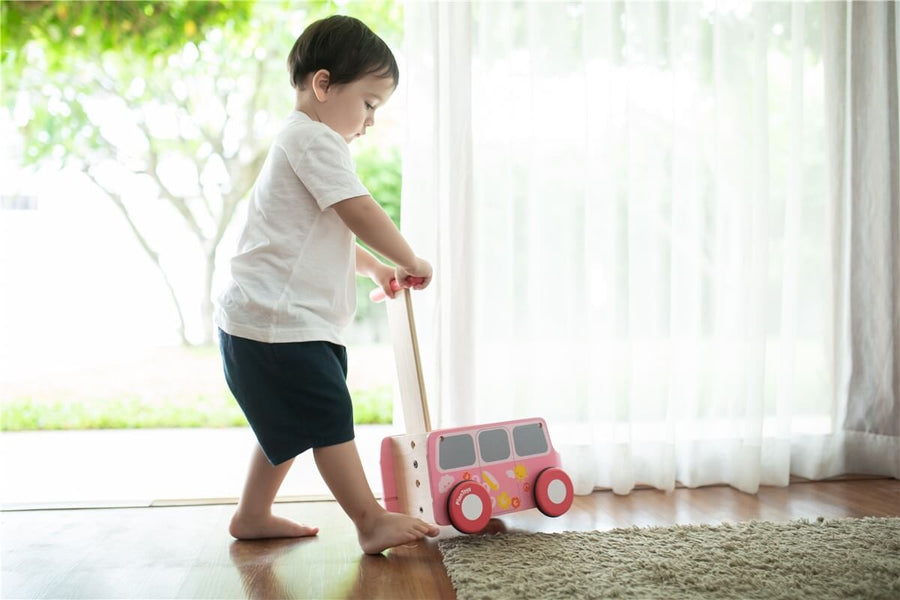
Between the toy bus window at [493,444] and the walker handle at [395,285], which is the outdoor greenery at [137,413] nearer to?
the walker handle at [395,285]

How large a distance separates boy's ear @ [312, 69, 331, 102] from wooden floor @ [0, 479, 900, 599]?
773 mm

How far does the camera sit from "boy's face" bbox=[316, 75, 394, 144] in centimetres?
144

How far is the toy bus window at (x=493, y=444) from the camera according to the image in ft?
4.67

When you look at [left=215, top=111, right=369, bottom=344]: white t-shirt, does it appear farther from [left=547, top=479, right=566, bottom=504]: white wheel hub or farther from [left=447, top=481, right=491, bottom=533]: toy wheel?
[left=547, top=479, right=566, bottom=504]: white wheel hub

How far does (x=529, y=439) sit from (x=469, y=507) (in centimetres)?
18

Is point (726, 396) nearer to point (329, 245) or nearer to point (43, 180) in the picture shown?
point (329, 245)

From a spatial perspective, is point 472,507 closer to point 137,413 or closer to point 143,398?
point 137,413

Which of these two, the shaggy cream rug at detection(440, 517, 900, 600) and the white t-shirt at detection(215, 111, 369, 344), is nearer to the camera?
the shaggy cream rug at detection(440, 517, 900, 600)

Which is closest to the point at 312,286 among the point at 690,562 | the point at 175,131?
the point at 690,562

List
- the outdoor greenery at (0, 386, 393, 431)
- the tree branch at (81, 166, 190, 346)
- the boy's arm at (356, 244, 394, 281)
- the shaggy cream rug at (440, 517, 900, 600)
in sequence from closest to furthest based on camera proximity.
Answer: the shaggy cream rug at (440, 517, 900, 600) < the boy's arm at (356, 244, 394, 281) < the outdoor greenery at (0, 386, 393, 431) < the tree branch at (81, 166, 190, 346)

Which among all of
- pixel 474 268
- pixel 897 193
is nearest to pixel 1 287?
pixel 474 268

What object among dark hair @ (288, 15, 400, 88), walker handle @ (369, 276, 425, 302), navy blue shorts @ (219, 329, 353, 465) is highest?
dark hair @ (288, 15, 400, 88)

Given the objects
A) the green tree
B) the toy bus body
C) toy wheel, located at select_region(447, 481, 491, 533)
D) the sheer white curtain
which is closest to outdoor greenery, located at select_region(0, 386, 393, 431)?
the green tree

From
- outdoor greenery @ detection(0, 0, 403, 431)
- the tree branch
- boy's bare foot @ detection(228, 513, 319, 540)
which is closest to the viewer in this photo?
boy's bare foot @ detection(228, 513, 319, 540)
